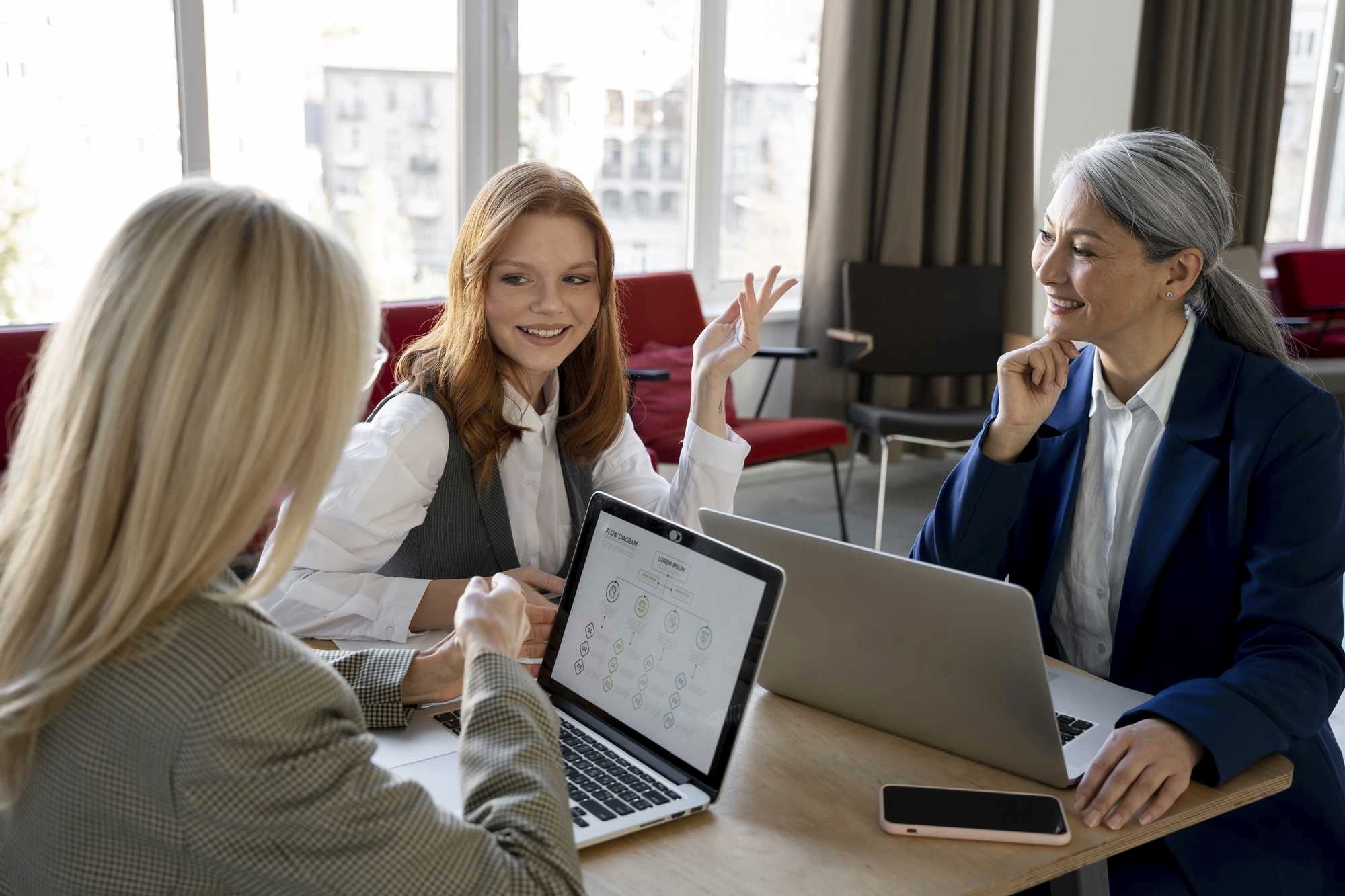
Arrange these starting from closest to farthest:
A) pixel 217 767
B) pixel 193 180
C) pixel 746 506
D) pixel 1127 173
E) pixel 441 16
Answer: pixel 217 767
pixel 193 180
pixel 1127 173
pixel 441 16
pixel 746 506

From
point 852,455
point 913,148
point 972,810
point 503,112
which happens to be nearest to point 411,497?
point 972,810

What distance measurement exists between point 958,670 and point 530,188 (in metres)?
0.95

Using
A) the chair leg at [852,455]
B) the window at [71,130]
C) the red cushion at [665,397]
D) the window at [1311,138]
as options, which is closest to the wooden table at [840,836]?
the red cushion at [665,397]

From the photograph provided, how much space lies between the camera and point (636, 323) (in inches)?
161

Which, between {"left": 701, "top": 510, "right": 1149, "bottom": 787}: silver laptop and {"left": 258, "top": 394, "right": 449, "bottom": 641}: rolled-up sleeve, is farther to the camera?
{"left": 258, "top": 394, "right": 449, "bottom": 641}: rolled-up sleeve

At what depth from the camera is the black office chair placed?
14.9 feet

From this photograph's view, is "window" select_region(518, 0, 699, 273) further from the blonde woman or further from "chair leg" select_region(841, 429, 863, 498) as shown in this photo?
the blonde woman

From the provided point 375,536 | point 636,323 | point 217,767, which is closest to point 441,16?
point 636,323

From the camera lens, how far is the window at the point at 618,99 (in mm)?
4301

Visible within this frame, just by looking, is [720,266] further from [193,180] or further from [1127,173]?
[193,180]

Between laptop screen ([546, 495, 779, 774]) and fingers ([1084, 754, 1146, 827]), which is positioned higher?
laptop screen ([546, 495, 779, 774])

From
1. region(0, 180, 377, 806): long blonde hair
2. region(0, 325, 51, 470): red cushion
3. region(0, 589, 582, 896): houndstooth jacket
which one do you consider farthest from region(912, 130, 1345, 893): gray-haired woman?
region(0, 325, 51, 470): red cushion

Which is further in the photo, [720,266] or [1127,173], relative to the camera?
[720,266]

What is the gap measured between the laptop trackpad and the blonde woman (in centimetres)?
25
